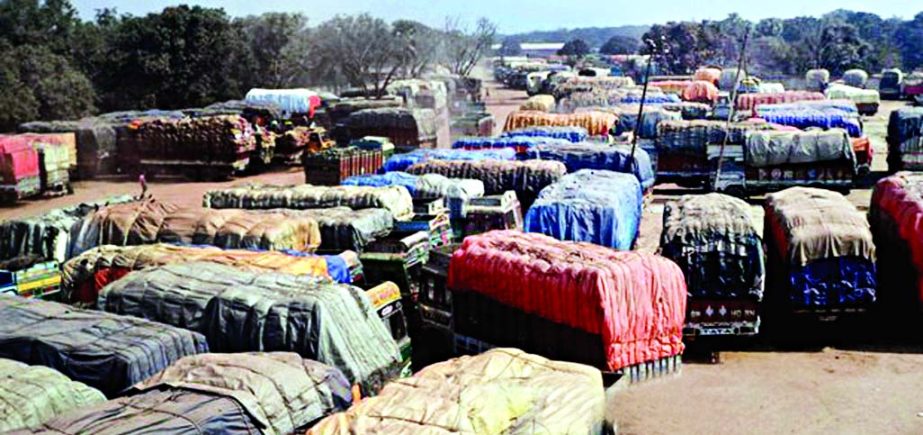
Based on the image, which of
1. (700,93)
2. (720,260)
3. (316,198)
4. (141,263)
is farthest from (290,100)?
(720,260)

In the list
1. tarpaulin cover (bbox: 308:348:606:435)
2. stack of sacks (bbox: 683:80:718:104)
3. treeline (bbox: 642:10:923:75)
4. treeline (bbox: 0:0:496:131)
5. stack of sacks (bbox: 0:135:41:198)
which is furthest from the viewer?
treeline (bbox: 642:10:923:75)

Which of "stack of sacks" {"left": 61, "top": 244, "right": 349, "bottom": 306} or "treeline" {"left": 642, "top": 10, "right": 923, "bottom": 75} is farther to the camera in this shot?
"treeline" {"left": 642, "top": 10, "right": 923, "bottom": 75}

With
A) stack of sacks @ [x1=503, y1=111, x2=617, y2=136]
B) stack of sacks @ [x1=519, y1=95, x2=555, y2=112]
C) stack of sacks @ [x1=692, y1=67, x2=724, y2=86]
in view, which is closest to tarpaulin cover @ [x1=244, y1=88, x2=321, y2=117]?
stack of sacks @ [x1=519, y1=95, x2=555, y2=112]

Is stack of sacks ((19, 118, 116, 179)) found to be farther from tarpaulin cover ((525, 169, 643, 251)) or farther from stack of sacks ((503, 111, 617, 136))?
tarpaulin cover ((525, 169, 643, 251))

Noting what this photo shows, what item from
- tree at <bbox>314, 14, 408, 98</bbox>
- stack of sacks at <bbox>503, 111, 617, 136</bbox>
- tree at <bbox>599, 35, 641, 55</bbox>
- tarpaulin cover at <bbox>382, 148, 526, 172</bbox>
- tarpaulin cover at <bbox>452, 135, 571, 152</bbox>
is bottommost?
tarpaulin cover at <bbox>382, 148, 526, 172</bbox>

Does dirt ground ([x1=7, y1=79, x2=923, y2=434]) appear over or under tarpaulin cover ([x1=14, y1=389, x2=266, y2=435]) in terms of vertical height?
under

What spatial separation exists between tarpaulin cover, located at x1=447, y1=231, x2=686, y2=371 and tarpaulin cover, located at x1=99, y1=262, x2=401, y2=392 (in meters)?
2.34

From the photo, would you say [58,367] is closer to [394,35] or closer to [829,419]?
[829,419]

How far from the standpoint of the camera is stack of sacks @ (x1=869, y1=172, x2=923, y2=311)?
578 inches

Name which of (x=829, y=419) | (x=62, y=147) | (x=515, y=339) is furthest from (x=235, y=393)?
(x=62, y=147)

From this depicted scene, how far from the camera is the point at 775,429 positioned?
1161 cm

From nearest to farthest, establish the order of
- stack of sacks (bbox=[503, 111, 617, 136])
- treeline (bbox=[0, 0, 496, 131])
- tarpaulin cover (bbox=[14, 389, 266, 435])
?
tarpaulin cover (bbox=[14, 389, 266, 435]), stack of sacks (bbox=[503, 111, 617, 136]), treeline (bbox=[0, 0, 496, 131])

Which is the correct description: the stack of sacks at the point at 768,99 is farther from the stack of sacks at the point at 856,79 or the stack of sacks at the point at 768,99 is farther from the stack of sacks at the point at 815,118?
the stack of sacks at the point at 856,79

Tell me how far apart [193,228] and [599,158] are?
515 inches
